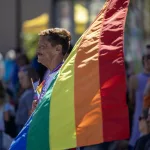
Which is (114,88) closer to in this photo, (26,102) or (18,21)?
(26,102)

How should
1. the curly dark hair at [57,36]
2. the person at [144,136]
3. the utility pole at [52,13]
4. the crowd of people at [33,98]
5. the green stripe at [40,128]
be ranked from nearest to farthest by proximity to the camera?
1. the green stripe at [40,128]
2. the curly dark hair at [57,36]
3. the person at [144,136]
4. the crowd of people at [33,98]
5. the utility pole at [52,13]

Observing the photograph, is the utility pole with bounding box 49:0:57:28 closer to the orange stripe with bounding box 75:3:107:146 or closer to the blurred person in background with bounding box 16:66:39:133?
the blurred person in background with bounding box 16:66:39:133

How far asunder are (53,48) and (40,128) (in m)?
0.62

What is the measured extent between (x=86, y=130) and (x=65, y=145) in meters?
0.19

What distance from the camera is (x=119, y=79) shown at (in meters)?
5.49

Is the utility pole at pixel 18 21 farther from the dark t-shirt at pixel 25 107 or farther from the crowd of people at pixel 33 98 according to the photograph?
the dark t-shirt at pixel 25 107

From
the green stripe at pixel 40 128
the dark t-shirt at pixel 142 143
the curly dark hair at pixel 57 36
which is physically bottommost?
the dark t-shirt at pixel 142 143

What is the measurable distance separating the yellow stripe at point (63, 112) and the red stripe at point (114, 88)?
237 mm

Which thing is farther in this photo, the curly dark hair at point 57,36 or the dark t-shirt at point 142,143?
the dark t-shirt at point 142,143

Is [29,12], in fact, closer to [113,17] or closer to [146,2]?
[146,2]

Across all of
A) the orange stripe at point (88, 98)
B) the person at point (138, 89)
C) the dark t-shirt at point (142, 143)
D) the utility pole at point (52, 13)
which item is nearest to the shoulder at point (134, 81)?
the person at point (138, 89)

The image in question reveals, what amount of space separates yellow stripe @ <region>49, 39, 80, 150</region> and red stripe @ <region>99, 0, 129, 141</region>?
0.78ft

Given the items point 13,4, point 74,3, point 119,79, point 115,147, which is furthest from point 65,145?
point 13,4

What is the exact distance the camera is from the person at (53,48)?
6.14 meters
